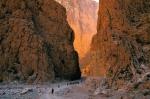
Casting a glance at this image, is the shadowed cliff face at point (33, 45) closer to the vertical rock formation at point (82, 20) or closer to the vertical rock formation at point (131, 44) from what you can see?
the vertical rock formation at point (131, 44)

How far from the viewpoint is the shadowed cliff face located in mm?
31094

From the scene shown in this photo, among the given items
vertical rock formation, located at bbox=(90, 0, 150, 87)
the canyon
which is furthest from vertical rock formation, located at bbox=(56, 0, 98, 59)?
vertical rock formation, located at bbox=(90, 0, 150, 87)

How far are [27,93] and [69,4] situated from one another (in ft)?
172

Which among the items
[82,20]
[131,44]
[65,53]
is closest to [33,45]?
[65,53]

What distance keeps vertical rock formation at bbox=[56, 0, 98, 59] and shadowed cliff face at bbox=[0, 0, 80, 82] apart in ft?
102

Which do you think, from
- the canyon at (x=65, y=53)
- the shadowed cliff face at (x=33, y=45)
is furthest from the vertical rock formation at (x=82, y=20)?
the shadowed cliff face at (x=33, y=45)

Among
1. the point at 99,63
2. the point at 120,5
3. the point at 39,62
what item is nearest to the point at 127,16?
the point at 120,5

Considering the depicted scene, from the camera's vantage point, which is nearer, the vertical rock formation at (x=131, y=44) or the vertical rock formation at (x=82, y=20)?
the vertical rock formation at (x=131, y=44)

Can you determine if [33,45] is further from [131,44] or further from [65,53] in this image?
[131,44]

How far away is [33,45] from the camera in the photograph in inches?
1265

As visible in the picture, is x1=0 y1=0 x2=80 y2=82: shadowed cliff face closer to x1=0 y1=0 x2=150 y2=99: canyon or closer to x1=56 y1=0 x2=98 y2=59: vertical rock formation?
x1=0 y1=0 x2=150 y2=99: canyon

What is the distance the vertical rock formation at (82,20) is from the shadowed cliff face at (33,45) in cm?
3113

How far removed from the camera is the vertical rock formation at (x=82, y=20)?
2825 inches

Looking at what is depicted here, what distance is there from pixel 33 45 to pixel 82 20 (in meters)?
46.7
